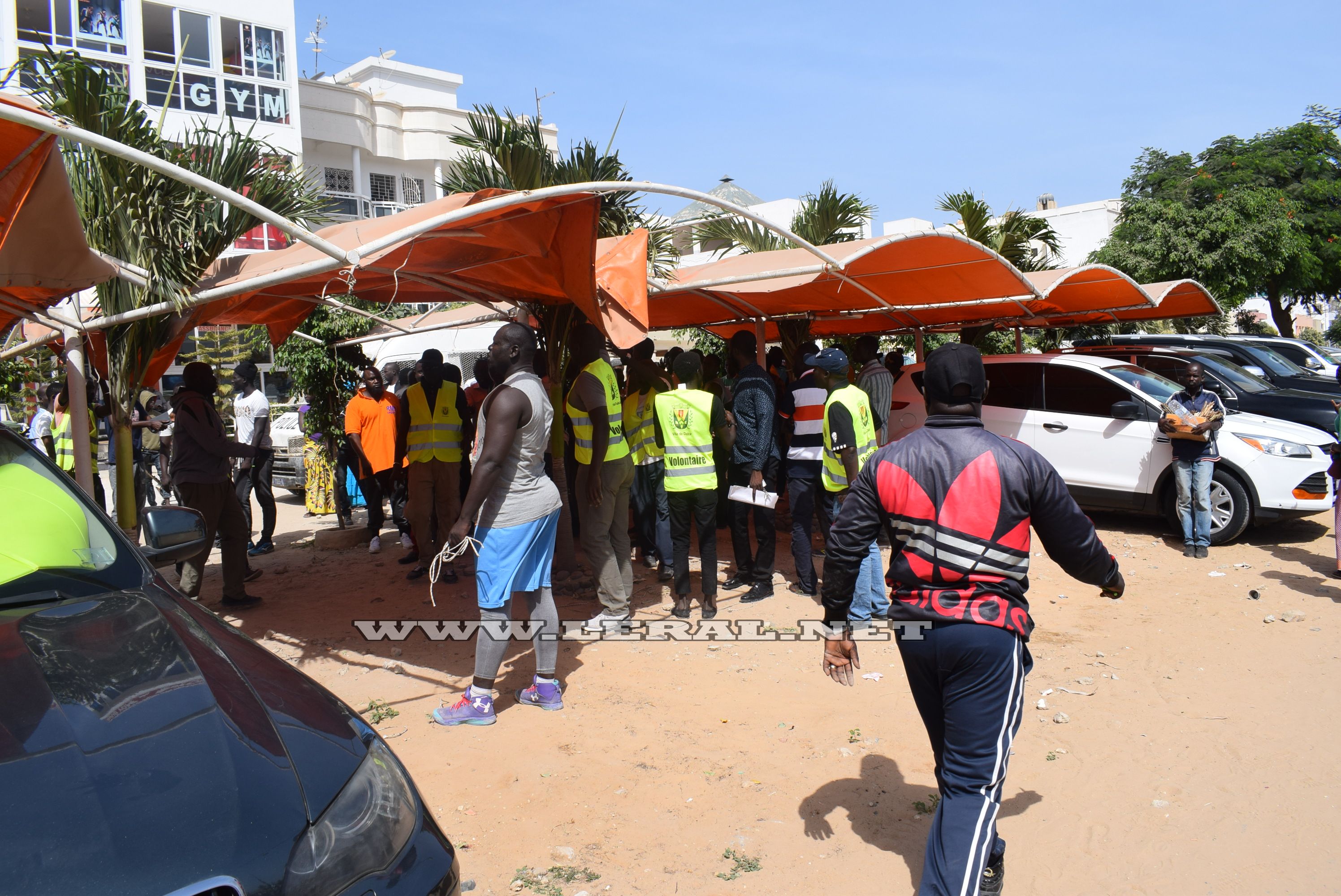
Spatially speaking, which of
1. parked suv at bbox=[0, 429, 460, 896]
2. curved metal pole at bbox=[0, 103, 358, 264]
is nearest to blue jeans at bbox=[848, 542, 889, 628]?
curved metal pole at bbox=[0, 103, 358, 264]

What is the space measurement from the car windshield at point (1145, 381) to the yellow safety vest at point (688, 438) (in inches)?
204

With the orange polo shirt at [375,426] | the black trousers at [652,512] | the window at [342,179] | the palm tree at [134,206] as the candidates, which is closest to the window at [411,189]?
the window at [342,179]

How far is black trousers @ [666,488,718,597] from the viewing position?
21.4ft

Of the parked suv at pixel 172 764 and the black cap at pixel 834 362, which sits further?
the black cap at pixel 834 362

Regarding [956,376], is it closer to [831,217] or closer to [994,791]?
[994,791]

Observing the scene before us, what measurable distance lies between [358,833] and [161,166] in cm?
294

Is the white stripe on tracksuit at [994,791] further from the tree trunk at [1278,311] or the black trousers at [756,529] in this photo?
the tree trunk at [1278,311]

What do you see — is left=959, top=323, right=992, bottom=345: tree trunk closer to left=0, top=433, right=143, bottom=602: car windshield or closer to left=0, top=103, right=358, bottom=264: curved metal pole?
left=0, top=103, right=358, bottom=264: curved metal pole

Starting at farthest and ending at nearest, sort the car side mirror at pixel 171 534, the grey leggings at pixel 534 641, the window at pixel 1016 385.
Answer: the window at pixel 1016 385, the grey leggings at pixel 534 641, the car side mirror at pixel 171 534

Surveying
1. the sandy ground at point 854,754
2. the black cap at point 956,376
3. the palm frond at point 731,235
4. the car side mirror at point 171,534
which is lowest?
the sandy ground at point 854,754

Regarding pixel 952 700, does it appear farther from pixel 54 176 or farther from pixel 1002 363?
pixel 1002 363

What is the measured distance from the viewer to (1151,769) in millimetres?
4176

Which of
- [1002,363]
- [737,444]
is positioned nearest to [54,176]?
[737,444]

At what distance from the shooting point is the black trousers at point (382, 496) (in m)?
9.10
